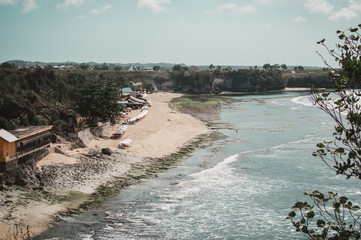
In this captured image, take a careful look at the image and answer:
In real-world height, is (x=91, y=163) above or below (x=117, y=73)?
below

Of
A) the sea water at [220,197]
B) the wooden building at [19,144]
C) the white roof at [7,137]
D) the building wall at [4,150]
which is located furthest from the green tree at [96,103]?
the building wall at [4,150]

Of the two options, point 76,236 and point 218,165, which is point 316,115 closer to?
point 218,165

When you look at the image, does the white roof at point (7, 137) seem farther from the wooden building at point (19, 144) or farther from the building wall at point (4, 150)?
the building wall at point (4, 150)

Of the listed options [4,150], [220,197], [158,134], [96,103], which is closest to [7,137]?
[4,150]

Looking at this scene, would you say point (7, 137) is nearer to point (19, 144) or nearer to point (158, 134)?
point (19, 144)

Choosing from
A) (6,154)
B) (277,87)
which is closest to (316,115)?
(6,154)

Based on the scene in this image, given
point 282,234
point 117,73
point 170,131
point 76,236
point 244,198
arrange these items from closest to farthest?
point 76,236 < point 282,234 < point 244,198 < point 170,131 < point 117,73

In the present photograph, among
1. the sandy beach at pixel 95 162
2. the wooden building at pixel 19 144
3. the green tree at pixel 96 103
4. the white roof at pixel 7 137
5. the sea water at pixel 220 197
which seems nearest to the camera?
the sea water at pixel 220 197

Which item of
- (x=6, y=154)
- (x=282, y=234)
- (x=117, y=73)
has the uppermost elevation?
(x=117, y=73)
